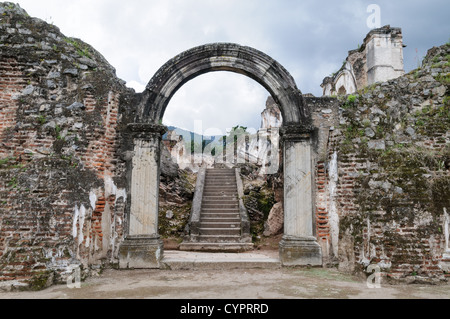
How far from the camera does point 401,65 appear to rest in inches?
460

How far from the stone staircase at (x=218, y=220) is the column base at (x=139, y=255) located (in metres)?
2.66

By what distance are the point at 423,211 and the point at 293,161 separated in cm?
228

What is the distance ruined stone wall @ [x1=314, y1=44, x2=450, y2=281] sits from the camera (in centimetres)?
495

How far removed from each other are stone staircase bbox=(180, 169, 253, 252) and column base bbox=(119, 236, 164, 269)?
8.71ft

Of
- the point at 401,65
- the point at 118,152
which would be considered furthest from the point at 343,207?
the point at 401,65

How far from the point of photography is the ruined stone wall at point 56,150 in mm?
4777

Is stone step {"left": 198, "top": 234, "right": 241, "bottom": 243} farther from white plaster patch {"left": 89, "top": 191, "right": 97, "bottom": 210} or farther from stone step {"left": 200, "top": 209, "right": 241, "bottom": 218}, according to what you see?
white plaster patch {"left": 89, "top": 191, "right": 97, "bottom": 210}

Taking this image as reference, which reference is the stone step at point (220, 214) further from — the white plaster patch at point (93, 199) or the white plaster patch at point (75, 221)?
the white plaster patch at point (75, 221)

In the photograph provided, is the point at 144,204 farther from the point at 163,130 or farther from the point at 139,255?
the point at 163,130

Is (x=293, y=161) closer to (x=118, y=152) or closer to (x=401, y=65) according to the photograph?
(x=118, y=152)

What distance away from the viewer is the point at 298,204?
590cm

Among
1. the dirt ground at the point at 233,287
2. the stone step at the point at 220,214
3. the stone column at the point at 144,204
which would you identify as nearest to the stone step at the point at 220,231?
the stone step at the point at 220,214

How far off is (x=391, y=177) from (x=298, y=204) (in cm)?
166

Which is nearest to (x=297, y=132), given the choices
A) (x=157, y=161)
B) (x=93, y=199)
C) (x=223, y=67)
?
(x=223, y=67)
